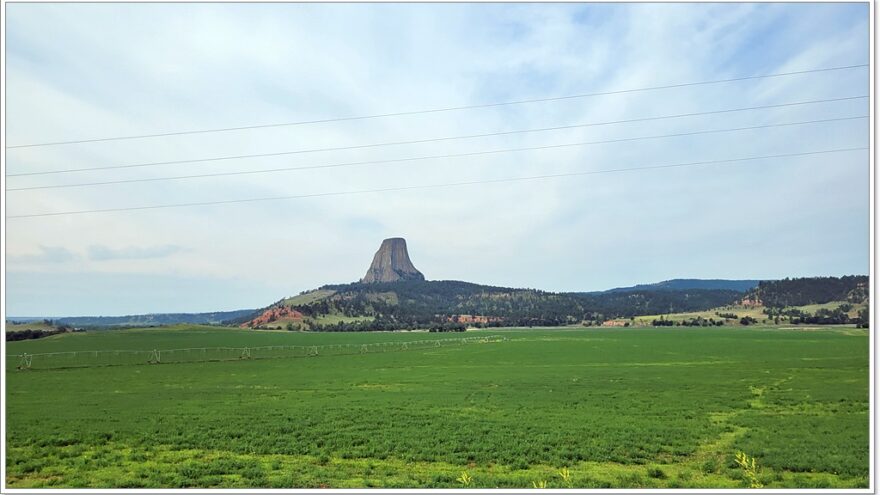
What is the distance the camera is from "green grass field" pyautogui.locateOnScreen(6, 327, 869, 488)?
14445 mm

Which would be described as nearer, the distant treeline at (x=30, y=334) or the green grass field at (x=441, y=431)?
the green grass field at (x=441, y=431)

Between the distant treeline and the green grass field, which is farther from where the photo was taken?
the distant treeline

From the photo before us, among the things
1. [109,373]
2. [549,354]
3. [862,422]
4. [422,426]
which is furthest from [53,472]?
[549,354]

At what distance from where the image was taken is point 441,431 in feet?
64.9

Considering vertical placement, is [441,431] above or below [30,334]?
below

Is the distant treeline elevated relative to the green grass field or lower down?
elevated

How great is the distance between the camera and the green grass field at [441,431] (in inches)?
569

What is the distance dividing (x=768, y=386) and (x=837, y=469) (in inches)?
893

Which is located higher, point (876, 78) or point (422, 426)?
point (876, 78)

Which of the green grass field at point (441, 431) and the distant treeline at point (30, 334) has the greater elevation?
the distant treeline at point (30, 334)

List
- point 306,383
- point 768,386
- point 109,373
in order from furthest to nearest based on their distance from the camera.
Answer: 1. point 109,373
2. point 306,383
3. point 768,386

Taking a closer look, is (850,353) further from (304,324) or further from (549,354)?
(304,324)

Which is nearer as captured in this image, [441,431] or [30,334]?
[441,431]

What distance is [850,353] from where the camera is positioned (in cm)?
6128
